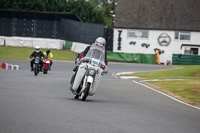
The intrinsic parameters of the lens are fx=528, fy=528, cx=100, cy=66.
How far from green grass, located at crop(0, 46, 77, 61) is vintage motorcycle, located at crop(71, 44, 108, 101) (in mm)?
34835

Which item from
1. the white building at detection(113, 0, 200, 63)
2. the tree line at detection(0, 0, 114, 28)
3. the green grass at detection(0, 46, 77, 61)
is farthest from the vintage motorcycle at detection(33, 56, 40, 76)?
the tree line at detection(0, 0, 114, 28)

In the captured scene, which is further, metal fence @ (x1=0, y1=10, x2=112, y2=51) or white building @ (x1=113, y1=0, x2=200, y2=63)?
metal fence @ (x1=0, y1=10, x2=112, y2=51)

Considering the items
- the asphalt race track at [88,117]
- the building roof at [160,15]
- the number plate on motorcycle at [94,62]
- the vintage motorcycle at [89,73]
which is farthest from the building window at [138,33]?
the number plate on motorcycle at [94,62]

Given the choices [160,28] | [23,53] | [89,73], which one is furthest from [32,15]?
[89,73]

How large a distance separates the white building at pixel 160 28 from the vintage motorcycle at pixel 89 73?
42913 millimetres

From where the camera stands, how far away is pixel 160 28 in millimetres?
57312

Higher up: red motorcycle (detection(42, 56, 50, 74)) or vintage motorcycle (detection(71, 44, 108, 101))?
vintage motorcycle (detection(71, 44, 108, 101))

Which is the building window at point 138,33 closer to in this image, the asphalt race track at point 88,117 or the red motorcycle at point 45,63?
the red motorcycle at point 45,63

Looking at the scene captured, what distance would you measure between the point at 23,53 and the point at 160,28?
15.4m

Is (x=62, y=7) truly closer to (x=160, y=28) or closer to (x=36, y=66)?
(x=160, y=28)

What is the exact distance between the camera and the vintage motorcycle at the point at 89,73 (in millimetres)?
13141

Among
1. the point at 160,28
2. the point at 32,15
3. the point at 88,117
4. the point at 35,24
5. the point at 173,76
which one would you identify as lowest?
the point at 173,76

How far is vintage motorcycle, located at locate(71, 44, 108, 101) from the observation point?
13.1 metres

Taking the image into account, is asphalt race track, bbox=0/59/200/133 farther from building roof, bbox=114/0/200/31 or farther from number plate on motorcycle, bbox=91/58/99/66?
building roof, bbox=114/0/200/31
